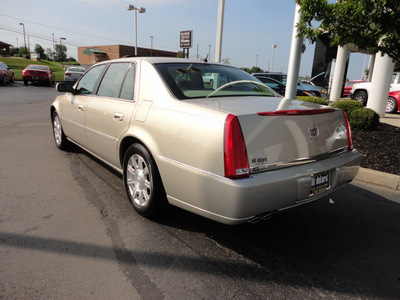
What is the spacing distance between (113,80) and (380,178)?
3.93 meters

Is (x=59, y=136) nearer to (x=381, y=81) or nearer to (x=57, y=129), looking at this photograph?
(x=57, y=129)

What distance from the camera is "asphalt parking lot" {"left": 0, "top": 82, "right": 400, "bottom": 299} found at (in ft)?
6.88

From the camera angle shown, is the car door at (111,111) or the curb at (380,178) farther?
the curb at (380,178)

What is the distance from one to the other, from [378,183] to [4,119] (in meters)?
9.16

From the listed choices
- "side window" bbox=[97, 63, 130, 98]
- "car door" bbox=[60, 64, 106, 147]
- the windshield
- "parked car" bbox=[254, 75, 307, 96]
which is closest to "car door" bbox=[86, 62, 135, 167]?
"side window" bbox=[97, 63, 130, 98]

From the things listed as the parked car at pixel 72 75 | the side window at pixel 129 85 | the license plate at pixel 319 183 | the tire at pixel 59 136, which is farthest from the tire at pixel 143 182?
the parked car at pixel 72 75

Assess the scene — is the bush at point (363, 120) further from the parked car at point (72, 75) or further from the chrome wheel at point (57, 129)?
the parked car at point (72, 75)

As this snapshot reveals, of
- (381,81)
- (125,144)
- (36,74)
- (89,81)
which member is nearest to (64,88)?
(89,81)

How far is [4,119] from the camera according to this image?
332 inches

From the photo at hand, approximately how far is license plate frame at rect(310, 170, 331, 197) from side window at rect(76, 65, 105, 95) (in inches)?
122

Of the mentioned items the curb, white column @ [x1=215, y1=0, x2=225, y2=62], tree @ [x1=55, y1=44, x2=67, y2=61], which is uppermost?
tree @ [x1=55, y1=44, x2=67, y2=61]

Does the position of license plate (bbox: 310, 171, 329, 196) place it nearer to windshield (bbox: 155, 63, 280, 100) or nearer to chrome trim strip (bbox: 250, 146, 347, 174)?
chrome trim strip (bbox: 250, 146, 347, 174)

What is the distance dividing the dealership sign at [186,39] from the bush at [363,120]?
1123 cm

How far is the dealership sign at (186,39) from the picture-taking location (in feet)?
52.9
